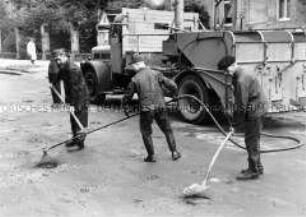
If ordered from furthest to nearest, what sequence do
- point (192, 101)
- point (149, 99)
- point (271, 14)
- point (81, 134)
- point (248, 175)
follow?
point (271, 14), point (192, 101), point (81, 134), point (149, 99), point (248, 175)

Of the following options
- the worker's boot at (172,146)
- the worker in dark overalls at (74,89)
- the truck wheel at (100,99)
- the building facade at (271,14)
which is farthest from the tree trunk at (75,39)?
the worker's boot at (172,146)

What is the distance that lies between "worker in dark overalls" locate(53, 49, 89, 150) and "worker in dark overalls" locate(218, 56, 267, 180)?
115 inches

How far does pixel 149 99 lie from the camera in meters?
7.41

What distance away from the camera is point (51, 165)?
24.2 ft

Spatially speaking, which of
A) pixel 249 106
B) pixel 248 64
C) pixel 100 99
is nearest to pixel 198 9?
pixel 100 99

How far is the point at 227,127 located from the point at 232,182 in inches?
160

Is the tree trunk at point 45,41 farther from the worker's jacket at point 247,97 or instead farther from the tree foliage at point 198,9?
the worker's jacket at point 247,97

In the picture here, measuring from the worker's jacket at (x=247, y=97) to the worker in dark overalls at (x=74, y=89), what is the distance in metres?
3.02

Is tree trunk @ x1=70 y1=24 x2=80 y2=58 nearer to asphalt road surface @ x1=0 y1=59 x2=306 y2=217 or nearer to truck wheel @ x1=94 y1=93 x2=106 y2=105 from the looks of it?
truck wheel @ x1=94 y1=93 x2=106 y2=105

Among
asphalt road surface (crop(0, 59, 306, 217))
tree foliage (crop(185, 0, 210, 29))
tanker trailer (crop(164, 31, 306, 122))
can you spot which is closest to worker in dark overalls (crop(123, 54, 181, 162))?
asphalt road surface (crop(0, 59, 306, 217))

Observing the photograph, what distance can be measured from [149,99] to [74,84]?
5.60 ft

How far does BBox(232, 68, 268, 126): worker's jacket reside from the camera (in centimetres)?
647

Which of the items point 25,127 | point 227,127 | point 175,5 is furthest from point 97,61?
point 227,127

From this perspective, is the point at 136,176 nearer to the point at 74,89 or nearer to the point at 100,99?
the point at 74,89
